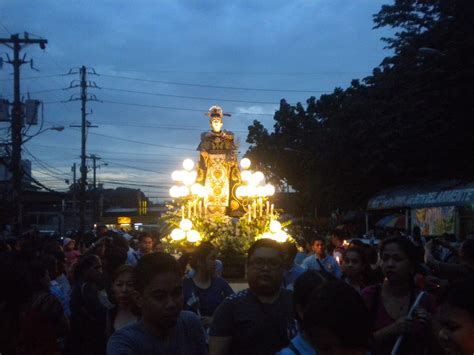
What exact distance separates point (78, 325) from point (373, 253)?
3811mm

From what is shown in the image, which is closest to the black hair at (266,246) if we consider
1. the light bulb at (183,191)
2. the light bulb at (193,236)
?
the light bulb at (193,236)

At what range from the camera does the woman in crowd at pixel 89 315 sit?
6.74 meters

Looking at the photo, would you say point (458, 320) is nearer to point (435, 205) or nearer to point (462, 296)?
point (462, 296)

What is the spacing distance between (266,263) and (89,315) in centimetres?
248

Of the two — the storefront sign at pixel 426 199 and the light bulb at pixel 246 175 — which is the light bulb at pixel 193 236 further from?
the storefront sign at pixel 426 199

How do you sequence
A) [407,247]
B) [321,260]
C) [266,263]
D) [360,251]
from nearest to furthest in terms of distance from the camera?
[266,263] → [407,247] → [360,251] → [321,260]

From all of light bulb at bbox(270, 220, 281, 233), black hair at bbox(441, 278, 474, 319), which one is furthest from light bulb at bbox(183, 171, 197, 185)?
Answer: black hair at bbox(441, 278, 474, 319)

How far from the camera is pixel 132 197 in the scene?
403 ft

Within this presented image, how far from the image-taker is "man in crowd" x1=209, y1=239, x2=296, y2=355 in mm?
4742

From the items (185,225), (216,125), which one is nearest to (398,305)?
(185,225)

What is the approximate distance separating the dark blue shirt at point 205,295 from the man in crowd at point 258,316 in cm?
291

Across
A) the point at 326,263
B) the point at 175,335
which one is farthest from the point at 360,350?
the point at 326,263

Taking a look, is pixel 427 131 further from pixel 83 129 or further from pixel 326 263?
pixel 83 129

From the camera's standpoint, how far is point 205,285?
8.27 m
